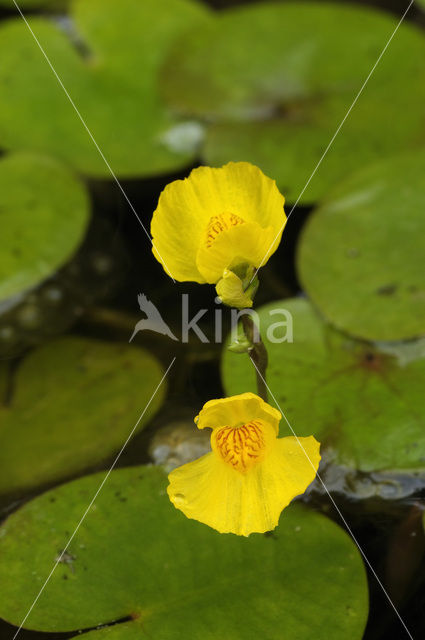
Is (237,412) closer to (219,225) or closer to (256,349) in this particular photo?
(256,349)

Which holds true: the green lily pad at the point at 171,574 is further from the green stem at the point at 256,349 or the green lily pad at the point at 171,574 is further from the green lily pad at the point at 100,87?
the green lily pad at the point at 100,87

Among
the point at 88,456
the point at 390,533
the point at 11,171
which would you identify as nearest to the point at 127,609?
the point at 88,456

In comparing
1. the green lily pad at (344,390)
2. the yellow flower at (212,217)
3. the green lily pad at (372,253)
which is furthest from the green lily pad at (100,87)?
the yellow flower at (212,217)

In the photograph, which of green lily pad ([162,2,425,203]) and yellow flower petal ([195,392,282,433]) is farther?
green lily pad ([162,2,425,203])

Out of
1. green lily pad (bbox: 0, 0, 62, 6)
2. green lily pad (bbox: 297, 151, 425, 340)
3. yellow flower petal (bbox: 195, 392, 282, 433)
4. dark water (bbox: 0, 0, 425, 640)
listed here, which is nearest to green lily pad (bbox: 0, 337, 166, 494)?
dark water (bbox: 0, 0, 425, 640)

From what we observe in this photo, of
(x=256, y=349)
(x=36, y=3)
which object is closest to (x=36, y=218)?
(x=256, y=349)

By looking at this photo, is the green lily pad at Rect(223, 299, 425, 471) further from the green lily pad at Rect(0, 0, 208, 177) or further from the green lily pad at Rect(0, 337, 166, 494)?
the green lily pad at Rect(0, 0, 208, 177)
